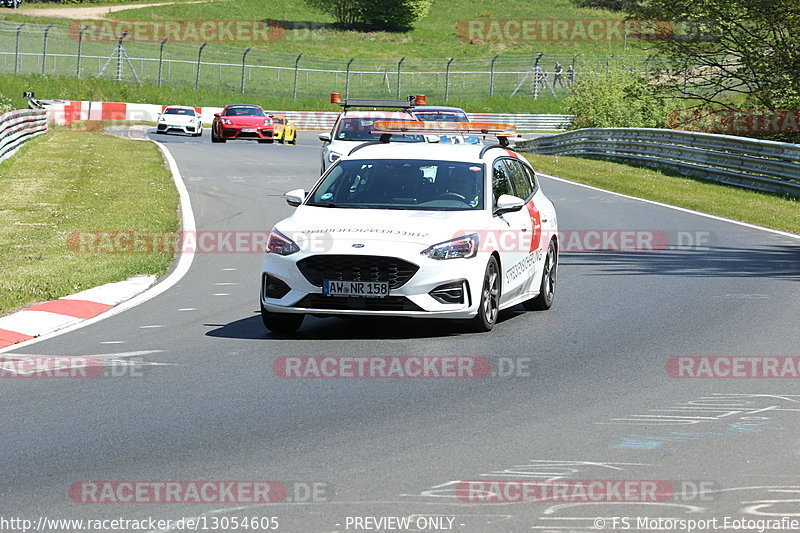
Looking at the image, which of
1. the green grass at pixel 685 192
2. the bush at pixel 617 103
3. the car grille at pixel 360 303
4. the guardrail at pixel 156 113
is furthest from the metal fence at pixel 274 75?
the car grille at pixel 360 303

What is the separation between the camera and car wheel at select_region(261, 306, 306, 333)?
10.6 meters

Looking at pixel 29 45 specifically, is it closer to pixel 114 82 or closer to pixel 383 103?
pixel 114 82

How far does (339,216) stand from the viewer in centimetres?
1077

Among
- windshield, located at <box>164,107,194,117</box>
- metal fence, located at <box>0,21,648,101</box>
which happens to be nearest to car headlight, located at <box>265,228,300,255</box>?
windshield, located at <box>164,107,194,117</box>

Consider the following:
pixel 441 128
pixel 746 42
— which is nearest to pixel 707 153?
pixel 746 42

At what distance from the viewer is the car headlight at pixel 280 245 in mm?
10414

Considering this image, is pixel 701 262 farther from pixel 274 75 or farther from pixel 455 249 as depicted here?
pixel 274 75

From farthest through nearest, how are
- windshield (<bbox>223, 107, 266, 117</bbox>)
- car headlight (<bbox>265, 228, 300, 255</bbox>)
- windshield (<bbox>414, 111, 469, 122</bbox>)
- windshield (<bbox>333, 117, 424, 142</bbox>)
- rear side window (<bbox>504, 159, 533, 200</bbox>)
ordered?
windshield (<bbox>223, 107, 266, 117</bbox>)
windshield (<bbox>414, 111, 469, 122</bbox>)
windshield (<bbox>333, 117, 424, 142</bbox>)
rear side window (<bbox>504, 159, 533, 200</bbox>)
car headlight (<bbox>265, 228, 300, 255</bbox>)

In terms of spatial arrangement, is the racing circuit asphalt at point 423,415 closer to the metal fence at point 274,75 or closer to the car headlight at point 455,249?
the car headlight at point 455,249

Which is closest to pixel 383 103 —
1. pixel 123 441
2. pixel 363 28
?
pixel 123 441

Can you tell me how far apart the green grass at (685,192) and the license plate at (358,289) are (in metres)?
12.1

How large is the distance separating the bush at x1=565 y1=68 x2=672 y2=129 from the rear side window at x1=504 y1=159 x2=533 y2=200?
27386 millimetres

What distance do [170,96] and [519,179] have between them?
55.4 meters

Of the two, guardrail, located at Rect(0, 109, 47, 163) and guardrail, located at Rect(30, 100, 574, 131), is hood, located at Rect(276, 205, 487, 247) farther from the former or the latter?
guardrail, located at Rect(30, 100, 574, 131)
